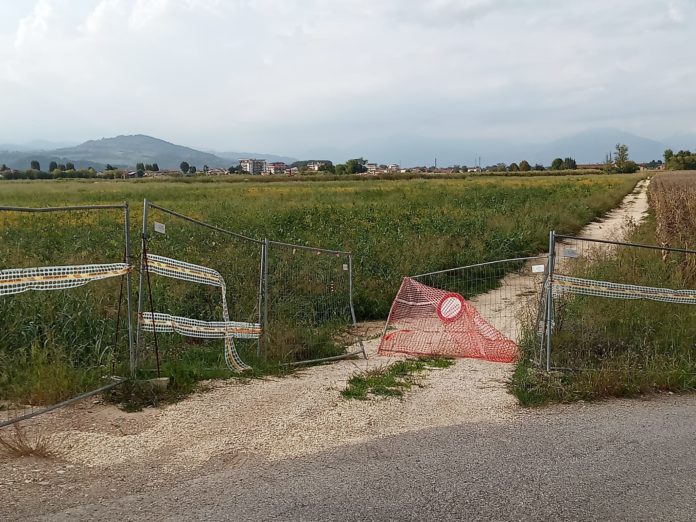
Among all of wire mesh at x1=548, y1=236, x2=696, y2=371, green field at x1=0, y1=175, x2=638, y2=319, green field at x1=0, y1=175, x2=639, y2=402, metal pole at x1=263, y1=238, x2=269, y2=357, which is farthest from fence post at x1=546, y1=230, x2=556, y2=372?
green field at x1=0, y1=175, x2=638, y2=319

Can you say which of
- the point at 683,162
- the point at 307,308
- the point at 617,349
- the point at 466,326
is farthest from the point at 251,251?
the point at 683,162

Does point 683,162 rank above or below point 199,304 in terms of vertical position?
above

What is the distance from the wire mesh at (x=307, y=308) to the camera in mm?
7730

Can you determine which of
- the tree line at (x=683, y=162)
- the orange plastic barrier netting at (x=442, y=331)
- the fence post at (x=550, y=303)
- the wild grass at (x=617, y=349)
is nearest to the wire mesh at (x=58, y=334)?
the orange plastic barrier netting at (x=442, y=331)

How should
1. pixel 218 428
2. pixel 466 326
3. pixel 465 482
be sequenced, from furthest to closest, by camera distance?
pixel 466 326 → pixel 218 428 → pixel 465 482

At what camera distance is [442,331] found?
29.3 ft

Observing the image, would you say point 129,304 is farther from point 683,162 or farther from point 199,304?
point 683,162

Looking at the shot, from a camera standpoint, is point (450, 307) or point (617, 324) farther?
point (450, 307)

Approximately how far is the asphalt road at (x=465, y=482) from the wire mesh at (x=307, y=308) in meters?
2.96

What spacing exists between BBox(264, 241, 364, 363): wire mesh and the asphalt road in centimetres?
296

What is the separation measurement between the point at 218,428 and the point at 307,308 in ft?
13.7

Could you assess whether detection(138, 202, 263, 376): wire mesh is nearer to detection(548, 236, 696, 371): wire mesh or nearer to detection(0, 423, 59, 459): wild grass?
detection(0, 423, 59, 459): wild grass

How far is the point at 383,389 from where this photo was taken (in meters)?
6.36

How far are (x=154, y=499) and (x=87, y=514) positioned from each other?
41 centimetres
